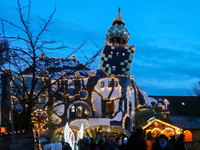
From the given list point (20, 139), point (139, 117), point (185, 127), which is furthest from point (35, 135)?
point (139, 117)

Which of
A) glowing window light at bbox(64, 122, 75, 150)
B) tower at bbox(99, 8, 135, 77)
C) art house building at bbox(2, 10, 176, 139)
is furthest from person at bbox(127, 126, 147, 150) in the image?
tower at bbox(99, 8, 135, 77)

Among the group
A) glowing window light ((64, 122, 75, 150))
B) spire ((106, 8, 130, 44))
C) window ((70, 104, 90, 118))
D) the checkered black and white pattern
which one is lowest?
glowing window light ((64, 122, 75, 150))

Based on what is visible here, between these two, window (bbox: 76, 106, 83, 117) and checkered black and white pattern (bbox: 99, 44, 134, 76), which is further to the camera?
checkered black and white pattern (bbox: 99, 44, 134, 76)

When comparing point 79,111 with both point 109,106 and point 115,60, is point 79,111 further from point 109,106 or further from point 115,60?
point 115,60

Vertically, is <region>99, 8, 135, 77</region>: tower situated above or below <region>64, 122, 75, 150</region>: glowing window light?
above

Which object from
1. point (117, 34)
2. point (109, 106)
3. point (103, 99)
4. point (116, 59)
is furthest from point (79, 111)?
point (117, 34)

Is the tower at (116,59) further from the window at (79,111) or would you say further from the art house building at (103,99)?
the window at (79,111)

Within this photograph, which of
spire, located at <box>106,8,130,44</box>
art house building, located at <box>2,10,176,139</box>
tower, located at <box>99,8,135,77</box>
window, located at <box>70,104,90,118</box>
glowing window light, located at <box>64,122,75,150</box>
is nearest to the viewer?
glowing window light, located at <box>64,122,75,150</box>

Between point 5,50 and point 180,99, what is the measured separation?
1181 inches

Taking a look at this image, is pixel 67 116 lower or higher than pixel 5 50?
lower

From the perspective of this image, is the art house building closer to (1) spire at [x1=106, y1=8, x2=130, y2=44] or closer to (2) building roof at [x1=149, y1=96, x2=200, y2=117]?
(1) spire at [x1=106, y1=8, x2=130, y2=44]

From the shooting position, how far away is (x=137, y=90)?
81.6ft

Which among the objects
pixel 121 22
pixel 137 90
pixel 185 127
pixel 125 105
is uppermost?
pixel 121 22

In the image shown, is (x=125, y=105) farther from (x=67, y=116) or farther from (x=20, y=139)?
(x=20, y=139)
